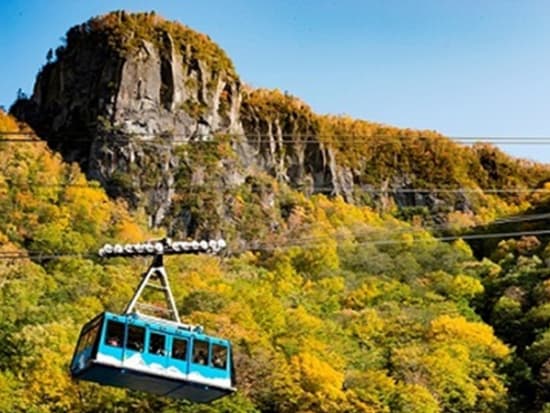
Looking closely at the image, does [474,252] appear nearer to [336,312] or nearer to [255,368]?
[336,312]

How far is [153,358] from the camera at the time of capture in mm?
29016

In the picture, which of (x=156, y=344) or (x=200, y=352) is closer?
(x=156, y=344)

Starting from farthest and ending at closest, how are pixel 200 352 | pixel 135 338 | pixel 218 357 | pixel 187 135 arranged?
pixel 187 135 → pixel 218 357 → pixel 200 352 → pixel 135 338

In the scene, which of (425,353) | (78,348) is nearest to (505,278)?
(425,353)

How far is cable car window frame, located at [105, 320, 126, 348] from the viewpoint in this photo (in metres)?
28.8

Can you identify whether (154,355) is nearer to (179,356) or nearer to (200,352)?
(179,356)

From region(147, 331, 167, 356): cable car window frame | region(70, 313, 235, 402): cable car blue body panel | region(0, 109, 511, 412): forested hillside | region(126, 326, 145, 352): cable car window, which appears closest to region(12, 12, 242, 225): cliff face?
region(0, 109, 511, 412): forested hillside

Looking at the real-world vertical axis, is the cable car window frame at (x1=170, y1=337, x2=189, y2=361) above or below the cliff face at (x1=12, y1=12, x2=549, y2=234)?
below

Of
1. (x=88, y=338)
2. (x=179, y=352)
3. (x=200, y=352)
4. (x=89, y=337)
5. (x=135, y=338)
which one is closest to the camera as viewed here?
(x=135, y=338)

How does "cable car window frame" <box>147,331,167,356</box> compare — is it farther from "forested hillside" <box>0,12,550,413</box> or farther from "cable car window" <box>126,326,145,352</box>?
"forested hillside" <box>0,12,550,413</box>

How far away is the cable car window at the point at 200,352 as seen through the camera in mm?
29938

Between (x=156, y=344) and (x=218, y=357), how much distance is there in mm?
2005

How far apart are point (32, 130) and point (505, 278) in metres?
58.3

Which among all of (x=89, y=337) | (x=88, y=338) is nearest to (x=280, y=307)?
(x=88, y=338)
